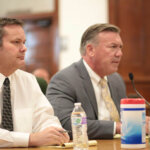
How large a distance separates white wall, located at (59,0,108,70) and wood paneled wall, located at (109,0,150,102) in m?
0.21

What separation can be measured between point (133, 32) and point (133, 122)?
15.2ft

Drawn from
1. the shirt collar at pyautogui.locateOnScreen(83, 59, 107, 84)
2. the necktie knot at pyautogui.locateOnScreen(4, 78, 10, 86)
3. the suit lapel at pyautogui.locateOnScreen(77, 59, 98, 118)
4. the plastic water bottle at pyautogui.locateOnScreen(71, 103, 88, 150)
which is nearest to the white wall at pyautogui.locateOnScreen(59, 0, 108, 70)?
the shirt collar at pyautogui.locateOnScreen(83, 59, 107, 84)

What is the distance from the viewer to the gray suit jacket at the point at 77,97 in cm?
228

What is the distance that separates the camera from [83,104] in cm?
251

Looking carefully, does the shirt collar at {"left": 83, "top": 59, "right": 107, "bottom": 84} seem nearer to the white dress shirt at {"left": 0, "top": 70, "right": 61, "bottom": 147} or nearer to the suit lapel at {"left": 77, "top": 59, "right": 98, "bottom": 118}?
the suit lapel at {"left": 77, "top": 59, "right": 98, "bottom": 118}

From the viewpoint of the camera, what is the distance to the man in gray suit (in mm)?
2352

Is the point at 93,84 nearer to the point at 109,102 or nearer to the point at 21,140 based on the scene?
the point at 109,102

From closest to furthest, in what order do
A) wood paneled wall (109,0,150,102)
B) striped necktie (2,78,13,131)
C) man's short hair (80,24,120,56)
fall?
1. striped necktie (2,78,13,131)
2. man's short hair (80,24,120,56)
3. wood paneled wall (109,0,150,102)

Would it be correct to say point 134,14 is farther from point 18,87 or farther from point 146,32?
point 18,87

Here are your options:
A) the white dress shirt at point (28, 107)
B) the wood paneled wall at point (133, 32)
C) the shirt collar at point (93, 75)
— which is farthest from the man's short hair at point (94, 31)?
the wood paneled wall at point (133, 32)

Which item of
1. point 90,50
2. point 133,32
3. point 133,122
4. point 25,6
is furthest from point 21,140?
point 25,6

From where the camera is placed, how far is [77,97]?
253 cm

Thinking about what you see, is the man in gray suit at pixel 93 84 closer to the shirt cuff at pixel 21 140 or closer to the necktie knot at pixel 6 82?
the necktie knot at pixel 6 82

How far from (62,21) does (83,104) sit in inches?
160
